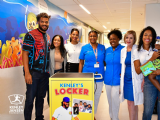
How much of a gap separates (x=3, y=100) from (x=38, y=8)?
86.0 inches

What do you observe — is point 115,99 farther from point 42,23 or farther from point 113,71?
point 42,23

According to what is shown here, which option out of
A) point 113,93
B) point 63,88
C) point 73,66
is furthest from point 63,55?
point 63,88

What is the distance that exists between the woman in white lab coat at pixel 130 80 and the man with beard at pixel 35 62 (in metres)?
1.16

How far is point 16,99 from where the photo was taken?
2.61 metres

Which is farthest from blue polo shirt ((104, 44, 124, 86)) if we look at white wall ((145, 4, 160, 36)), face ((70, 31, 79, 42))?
white wall ((145, 4, 160, 36))

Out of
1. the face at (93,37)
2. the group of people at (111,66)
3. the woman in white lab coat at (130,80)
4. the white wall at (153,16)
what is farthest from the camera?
the white wall at (153,16)

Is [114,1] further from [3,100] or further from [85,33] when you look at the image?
[85,33]

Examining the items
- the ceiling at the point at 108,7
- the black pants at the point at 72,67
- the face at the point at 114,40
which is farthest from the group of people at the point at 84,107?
the ceiling at the point at 108,7

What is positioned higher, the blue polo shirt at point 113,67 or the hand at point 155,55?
the hand at point 155,55

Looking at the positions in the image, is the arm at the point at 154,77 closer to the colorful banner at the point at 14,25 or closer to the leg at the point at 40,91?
the leg at the point at 40,91

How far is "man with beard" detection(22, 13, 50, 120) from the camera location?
2078 millimetres

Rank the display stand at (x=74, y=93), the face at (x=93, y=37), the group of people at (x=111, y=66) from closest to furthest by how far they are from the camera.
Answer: the display stand at (x=74, y=93) < the group of people at (x=111, y=66) < the face at (x=93, y=37)

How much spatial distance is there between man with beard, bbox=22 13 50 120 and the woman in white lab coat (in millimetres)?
1160

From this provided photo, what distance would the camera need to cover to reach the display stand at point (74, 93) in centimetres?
144
